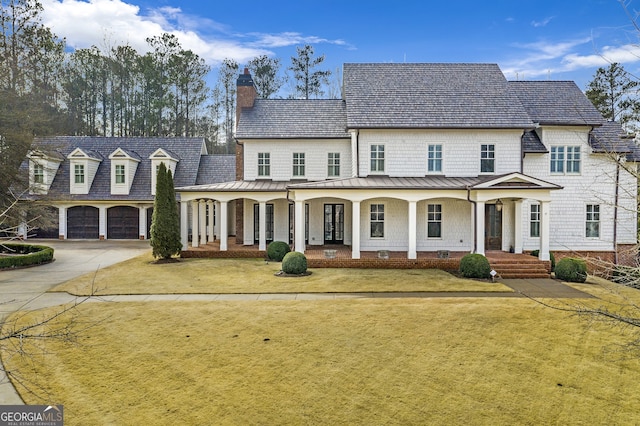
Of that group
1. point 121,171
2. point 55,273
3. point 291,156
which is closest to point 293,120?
point 291,156

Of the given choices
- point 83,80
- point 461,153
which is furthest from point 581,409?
point 83,80

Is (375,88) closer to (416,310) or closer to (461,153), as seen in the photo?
(461,153)

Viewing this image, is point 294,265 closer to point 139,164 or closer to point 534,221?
point 534,221

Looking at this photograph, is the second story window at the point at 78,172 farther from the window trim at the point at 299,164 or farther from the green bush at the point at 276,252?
the green bush at the point at 276,252

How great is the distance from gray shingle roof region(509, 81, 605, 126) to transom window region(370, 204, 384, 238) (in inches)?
386

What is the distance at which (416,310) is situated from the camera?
10.2m

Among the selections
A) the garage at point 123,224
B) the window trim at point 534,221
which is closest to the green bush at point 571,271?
the window trim at point 534,221

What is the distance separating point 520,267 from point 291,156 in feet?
Result: 43.0

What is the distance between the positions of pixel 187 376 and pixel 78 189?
88.9 ft

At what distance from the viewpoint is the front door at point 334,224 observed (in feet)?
69.6

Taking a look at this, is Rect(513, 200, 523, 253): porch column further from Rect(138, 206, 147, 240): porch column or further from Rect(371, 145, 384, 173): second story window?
Rect(138, 206, 147, 240): porch column

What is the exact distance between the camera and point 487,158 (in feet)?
64.5

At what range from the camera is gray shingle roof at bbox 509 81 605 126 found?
2006 centimetres

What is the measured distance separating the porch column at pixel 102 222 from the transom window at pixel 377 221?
20607mm
